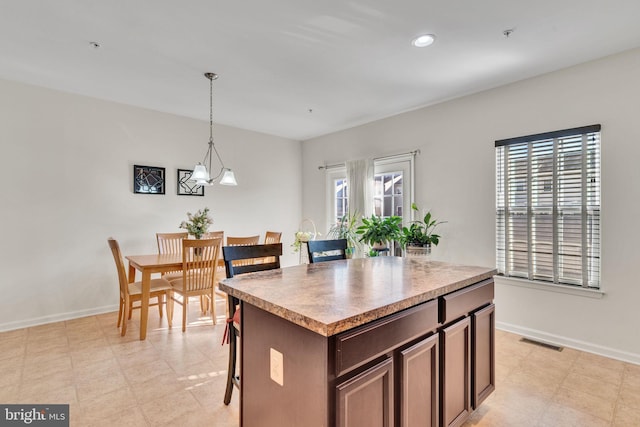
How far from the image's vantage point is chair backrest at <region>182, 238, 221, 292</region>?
3.21 m

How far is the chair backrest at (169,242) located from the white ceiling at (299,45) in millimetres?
1705

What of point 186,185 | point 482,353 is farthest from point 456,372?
point 186,185

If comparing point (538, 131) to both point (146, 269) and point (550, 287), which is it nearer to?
point (550, 287)

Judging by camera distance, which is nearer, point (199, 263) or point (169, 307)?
point (199, 263)

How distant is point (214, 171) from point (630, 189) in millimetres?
4831

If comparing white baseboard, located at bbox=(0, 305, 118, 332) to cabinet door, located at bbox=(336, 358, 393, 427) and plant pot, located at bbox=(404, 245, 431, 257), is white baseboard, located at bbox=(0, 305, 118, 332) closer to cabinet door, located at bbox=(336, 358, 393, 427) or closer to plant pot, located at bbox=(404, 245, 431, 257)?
plant pot, located at bbox=(404, 245, 431, 257)

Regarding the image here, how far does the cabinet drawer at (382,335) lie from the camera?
1.11 meters

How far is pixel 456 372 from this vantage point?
5.61 feet

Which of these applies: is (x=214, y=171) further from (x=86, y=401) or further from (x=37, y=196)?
(x=86, y=401)

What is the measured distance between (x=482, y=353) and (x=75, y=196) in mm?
4434

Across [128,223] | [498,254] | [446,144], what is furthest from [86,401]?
[446,144]

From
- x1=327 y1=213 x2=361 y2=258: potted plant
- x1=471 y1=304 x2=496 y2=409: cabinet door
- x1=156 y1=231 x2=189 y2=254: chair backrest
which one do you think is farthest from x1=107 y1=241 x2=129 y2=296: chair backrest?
x1=471 y1=304 x2=496 y2=409: cabinet door

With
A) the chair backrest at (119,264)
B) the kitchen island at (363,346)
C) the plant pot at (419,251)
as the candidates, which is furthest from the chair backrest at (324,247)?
the chair backrest at (119,264)

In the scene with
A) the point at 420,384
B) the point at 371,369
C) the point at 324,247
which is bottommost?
the point at 420,384
